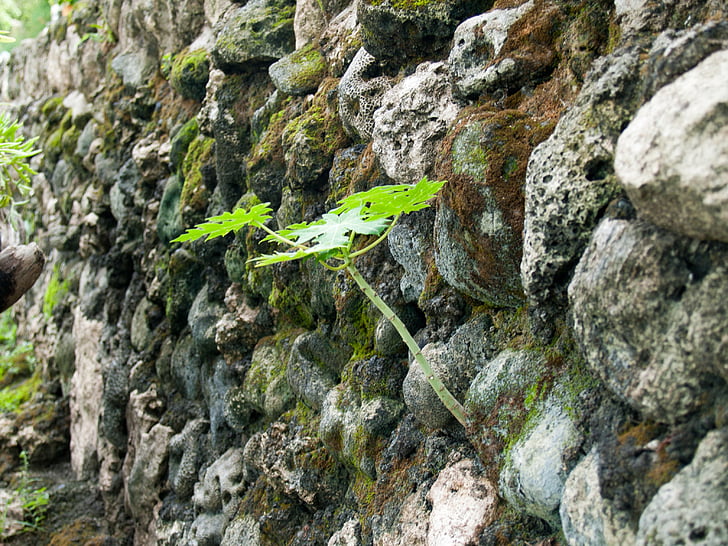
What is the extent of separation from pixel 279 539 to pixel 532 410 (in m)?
1.25

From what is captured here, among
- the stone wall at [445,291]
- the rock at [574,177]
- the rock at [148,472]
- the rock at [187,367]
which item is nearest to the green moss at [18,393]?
the stone wall at [445,291]

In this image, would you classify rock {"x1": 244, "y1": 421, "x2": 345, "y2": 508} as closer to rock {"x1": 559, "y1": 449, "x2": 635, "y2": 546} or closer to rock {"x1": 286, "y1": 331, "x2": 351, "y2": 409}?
rock {"x1": 286, "y1": 331, "x2": 351, "y2": 409}

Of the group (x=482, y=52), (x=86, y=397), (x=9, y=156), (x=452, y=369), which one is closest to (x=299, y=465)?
(x=452, y=369)

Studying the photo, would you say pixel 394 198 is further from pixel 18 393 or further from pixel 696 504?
pixel 18 393

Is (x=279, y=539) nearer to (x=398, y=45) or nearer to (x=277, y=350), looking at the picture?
(x=277, y=350)

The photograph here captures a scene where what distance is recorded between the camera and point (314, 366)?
7.60 feet

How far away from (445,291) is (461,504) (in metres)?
0.52

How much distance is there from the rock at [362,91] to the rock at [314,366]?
2.31 ft

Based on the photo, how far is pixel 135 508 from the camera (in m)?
3.61

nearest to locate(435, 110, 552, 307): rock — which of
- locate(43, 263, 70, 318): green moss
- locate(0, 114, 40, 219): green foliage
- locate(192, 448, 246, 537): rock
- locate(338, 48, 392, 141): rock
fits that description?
locate(338, 48, 392, 141): rock

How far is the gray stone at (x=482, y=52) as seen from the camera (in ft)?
5.23

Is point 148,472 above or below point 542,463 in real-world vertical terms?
below

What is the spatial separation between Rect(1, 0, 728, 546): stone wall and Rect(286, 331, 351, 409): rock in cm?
1

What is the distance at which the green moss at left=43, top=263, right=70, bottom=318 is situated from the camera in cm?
557
